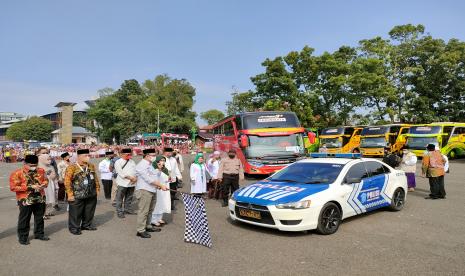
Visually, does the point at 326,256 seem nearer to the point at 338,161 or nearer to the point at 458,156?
the point at 338,161

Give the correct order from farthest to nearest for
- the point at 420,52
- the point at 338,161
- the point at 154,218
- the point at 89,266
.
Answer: the point at 420,52, the point at 338,161, the point at 154,218, the point at 89,266

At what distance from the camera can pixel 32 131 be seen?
96.9 metres

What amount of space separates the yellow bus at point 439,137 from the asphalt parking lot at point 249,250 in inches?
734

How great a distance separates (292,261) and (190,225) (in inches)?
76.3

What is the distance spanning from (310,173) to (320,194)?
A: 3.84 feet

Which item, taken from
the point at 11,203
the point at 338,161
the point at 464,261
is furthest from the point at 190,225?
the point at 11,203

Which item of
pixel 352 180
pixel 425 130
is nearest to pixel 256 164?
pixel 352 180

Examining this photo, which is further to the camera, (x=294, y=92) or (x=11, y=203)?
(x=294, y=92)

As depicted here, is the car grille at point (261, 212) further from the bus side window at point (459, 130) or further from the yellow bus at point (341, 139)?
the bus side window at point (459, 130)

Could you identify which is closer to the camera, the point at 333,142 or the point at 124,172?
the point at 124,172

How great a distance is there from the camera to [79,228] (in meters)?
7.33

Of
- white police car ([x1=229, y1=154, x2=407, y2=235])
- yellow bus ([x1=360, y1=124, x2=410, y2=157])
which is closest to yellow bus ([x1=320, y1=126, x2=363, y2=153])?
yellow bus ([x1=360, y1=124, x2=410, y2=157])

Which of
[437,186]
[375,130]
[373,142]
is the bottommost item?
[437,186]

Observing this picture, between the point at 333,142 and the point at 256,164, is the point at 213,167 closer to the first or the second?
the point at 256,164
